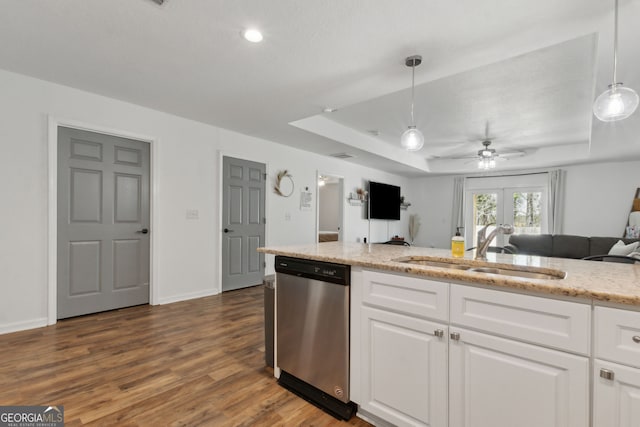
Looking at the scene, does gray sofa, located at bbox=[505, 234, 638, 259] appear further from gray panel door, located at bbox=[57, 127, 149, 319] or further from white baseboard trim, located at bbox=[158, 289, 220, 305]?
gray panel door, located at bbox=[57, 127, 149, 319]

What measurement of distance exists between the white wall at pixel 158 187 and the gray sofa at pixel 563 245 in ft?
12.0

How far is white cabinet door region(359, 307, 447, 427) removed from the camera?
1.39 metres

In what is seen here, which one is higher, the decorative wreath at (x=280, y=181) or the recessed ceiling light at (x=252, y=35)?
the recessed ceiling light at (x=252, y=35)

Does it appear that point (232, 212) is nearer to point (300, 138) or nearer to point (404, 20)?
point (300, 138)

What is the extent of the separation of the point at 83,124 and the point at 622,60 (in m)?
4.69

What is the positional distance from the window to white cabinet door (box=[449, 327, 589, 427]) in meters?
6.21

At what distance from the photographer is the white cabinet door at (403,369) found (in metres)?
1.39

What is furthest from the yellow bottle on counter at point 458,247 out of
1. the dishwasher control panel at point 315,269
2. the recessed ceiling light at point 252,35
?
the recessed ceiling light at point 252,35

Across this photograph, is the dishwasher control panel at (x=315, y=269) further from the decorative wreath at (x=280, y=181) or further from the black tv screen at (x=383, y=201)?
the black tv screen at (x=383, y=201)

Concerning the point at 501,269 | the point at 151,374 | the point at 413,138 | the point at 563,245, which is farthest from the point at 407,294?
the point at 563,245

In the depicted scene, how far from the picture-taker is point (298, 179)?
550 cm

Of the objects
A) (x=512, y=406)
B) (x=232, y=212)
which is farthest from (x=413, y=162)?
(x=512, y=406)

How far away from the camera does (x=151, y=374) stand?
2125 mm

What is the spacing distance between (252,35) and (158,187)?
2.31 m
